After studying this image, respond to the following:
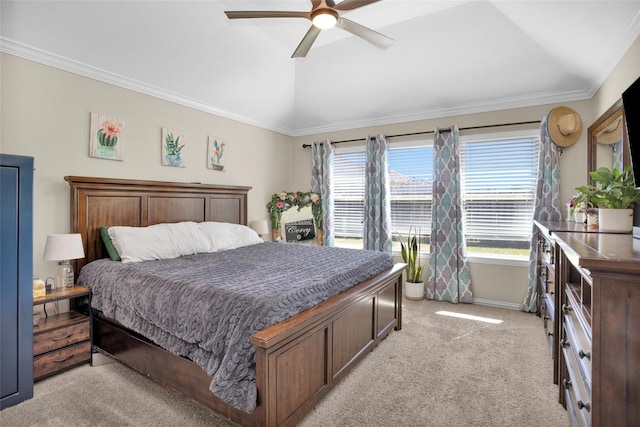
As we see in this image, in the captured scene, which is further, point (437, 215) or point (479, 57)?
point (437, 215)

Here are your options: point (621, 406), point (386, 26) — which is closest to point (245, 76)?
point (386, 26)

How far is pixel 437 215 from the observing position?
4.46m

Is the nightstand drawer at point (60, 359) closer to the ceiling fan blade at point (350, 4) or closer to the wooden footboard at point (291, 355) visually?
the wooden footboard at point (291, 355)

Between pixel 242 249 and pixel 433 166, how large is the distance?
281 cm

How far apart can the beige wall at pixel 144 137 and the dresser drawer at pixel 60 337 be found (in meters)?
0.66

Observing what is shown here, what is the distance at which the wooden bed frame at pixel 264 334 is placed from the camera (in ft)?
5.61

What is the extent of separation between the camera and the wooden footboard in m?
1.66

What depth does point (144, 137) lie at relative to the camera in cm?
359

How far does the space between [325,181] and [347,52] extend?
6.67ft

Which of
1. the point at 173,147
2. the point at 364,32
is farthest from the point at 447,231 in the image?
the point at 173,147

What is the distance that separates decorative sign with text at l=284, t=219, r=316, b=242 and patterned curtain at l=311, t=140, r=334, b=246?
0.72ft

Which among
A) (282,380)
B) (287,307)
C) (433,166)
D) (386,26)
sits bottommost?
(282,380)

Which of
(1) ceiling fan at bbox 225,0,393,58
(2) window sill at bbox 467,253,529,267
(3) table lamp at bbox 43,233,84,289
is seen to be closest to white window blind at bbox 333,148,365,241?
(2) window sill at bbox 467,253,529,267

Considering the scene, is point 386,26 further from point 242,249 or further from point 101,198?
point 101,198
